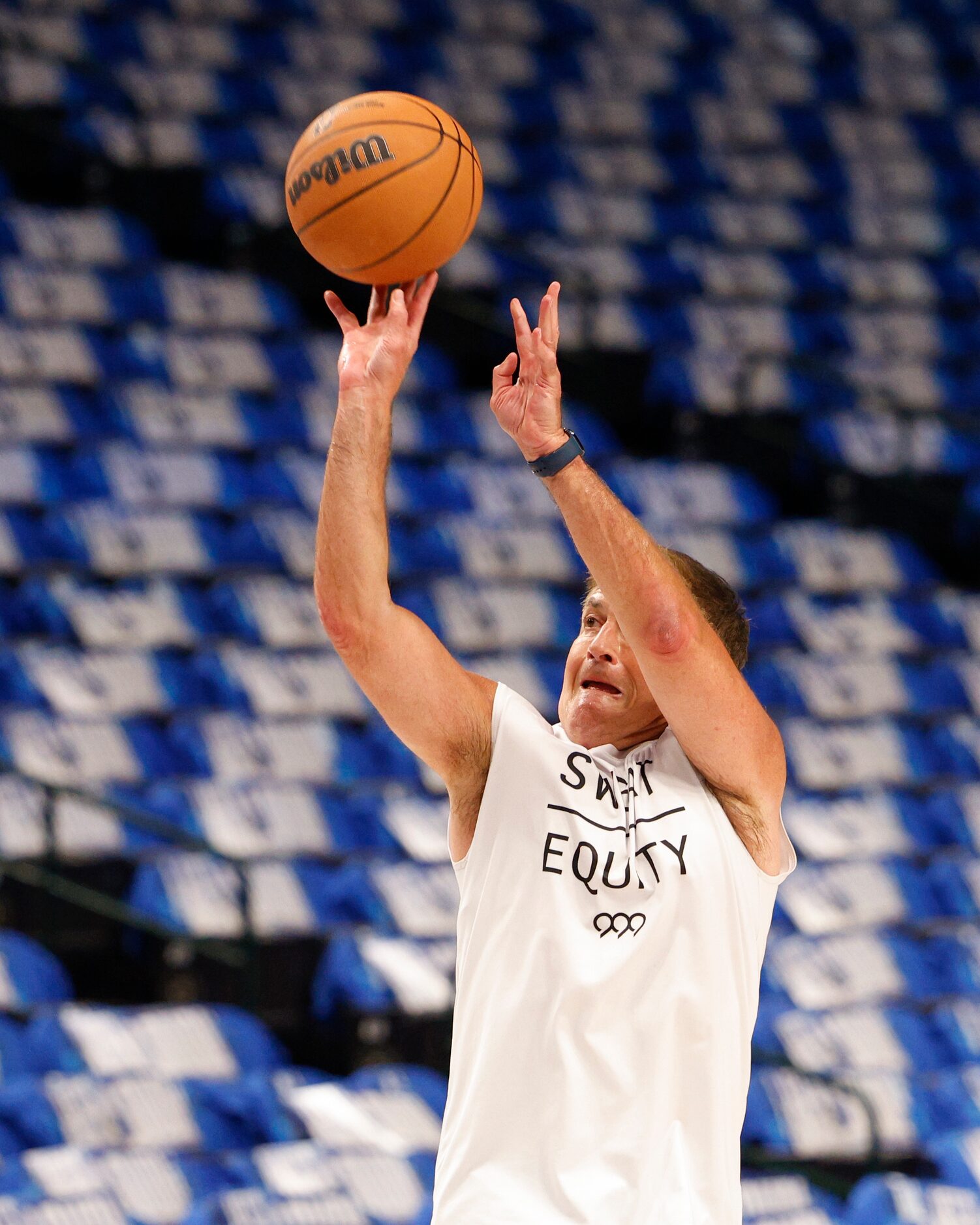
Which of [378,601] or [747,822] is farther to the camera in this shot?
[747,822]

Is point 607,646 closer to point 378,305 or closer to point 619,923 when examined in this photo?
point 619,923

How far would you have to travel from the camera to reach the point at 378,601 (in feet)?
7.02

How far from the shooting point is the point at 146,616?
6.86 metres

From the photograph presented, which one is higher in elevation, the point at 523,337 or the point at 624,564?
the point at 523,337

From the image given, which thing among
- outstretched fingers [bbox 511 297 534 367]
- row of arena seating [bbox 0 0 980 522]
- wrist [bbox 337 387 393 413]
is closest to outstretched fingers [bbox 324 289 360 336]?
wrist [bbox 337 387 393 413]

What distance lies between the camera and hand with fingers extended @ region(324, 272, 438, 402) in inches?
87.8

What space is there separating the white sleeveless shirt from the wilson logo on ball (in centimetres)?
75

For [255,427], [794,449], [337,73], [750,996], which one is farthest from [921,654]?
[750,996]

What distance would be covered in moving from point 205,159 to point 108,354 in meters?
1.58

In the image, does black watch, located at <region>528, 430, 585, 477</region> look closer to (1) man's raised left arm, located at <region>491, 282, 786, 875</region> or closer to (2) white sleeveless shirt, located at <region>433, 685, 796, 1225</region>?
(1) man's raised left arm, located at <region>491, 282, 786, 875</region>

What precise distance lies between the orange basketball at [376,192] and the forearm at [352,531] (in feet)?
1.29

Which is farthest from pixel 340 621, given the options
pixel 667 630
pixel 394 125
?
pixel 394 125

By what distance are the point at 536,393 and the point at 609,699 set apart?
0.42m

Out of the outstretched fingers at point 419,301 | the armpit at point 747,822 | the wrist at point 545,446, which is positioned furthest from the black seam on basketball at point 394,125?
the armpit at point 747,822
